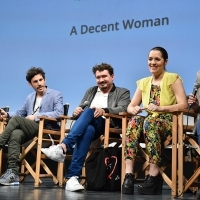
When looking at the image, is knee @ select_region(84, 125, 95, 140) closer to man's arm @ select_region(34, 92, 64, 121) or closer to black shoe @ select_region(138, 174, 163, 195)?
black shoe @ select_region(138, 174, 163, 195)

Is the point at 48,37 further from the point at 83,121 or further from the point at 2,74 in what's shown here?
the point at 83,121

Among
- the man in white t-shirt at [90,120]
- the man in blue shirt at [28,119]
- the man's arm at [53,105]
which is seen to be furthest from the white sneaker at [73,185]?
the man's arm at [53,105]

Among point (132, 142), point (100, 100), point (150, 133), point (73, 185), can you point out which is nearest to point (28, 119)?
point (100, 100)

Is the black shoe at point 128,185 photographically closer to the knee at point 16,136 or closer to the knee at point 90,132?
the knee at point 90,132

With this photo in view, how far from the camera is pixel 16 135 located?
423cm

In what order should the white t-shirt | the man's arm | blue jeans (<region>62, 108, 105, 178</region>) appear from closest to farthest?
blue jeans (<region>62, 108, 105, 178</region>)
the white t-shirt
the man's arm

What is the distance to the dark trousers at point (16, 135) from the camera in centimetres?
418

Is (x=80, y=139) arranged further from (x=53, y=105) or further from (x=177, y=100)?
(x=53, y=105)

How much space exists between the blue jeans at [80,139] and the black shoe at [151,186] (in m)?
0.50

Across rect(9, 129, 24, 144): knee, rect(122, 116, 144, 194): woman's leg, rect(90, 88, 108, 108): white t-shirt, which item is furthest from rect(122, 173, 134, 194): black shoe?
rect(9, 129, 24, 144): knee

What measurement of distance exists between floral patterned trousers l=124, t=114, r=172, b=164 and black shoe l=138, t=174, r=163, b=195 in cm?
Result: 13

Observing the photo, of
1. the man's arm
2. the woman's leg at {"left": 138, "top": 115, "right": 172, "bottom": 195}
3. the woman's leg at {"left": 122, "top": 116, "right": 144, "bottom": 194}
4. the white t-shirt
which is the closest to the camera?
the woman's leg at {"left": 138, "top": 115, "right": 172, "bottom": 195}

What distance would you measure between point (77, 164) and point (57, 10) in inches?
88.0

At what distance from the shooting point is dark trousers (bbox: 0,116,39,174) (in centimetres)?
418
